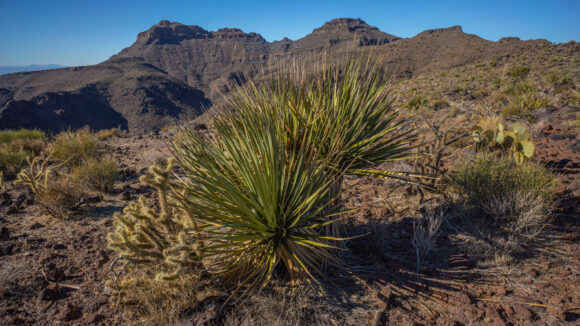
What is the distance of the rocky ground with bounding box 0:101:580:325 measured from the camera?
1815mm

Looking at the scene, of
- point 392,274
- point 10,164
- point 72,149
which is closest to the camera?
point 392,274

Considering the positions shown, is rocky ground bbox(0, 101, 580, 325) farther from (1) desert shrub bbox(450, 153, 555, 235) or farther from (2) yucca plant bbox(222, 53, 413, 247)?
(2) yucca plant bbox(222, 53, 413, 247)

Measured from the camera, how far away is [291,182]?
6.16 ft

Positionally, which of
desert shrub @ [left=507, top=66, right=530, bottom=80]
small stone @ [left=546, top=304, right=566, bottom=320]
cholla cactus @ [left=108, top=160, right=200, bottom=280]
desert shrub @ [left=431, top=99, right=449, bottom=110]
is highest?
desert shrub @ [left=507, top=66, right=530, bottom=80]

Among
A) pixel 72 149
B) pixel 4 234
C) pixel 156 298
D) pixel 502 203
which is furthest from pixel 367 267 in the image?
pixel 72 149

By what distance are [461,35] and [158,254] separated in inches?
2085

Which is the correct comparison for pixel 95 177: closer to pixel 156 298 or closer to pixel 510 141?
pixel 156 298

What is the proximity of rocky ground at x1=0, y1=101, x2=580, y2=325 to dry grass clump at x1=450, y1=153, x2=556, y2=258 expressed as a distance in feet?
0.53

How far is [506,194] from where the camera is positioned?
2.64m

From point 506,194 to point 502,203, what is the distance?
0.13m

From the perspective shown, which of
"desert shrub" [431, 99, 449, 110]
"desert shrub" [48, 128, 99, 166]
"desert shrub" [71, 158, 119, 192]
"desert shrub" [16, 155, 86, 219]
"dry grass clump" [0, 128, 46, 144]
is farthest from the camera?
"desert shrub" [431, 99, 449, 110]

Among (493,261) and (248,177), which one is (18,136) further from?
(493,261)

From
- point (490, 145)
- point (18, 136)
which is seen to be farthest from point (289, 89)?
point (18, 136)

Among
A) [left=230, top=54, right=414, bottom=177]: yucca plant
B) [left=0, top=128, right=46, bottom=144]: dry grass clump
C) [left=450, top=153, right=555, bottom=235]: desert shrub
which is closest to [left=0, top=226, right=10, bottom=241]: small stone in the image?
[left=230, top=54, right=414, bottom=177]: yucca plant
